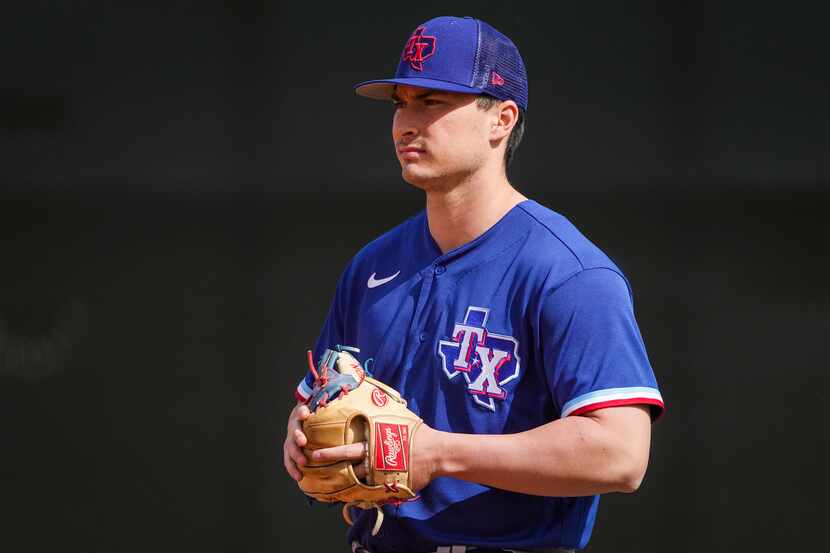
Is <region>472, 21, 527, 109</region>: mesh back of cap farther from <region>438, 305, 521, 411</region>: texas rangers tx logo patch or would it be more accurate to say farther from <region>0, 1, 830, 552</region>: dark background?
<region>0, 1, 830, 552</region>: dark background

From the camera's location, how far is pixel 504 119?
224cm

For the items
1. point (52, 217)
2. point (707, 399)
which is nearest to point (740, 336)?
point (707, 399)

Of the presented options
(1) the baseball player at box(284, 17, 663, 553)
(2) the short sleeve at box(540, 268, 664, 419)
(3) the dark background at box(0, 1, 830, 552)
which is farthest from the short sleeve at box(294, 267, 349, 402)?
(3) the dark background at box(0, 1, 830, 552)

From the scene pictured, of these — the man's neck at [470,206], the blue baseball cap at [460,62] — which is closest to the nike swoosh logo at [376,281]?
the man's neck at [470,206]

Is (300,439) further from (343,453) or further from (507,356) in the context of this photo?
(507,356)

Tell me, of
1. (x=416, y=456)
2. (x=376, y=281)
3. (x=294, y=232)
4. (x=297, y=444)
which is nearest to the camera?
(x=416, y=456)

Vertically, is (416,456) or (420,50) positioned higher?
(420,50)

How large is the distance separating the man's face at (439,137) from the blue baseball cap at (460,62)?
3 cm

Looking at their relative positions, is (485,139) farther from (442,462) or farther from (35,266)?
(35,266)

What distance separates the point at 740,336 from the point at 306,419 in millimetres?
1790

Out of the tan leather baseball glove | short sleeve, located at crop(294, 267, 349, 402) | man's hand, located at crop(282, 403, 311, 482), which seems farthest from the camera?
short sleeve, located at crop(294, 267, 349, 402)

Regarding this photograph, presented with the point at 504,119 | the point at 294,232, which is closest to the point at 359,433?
the point at 504,119

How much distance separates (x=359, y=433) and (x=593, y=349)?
41cm

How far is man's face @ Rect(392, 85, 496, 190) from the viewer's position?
214cm
